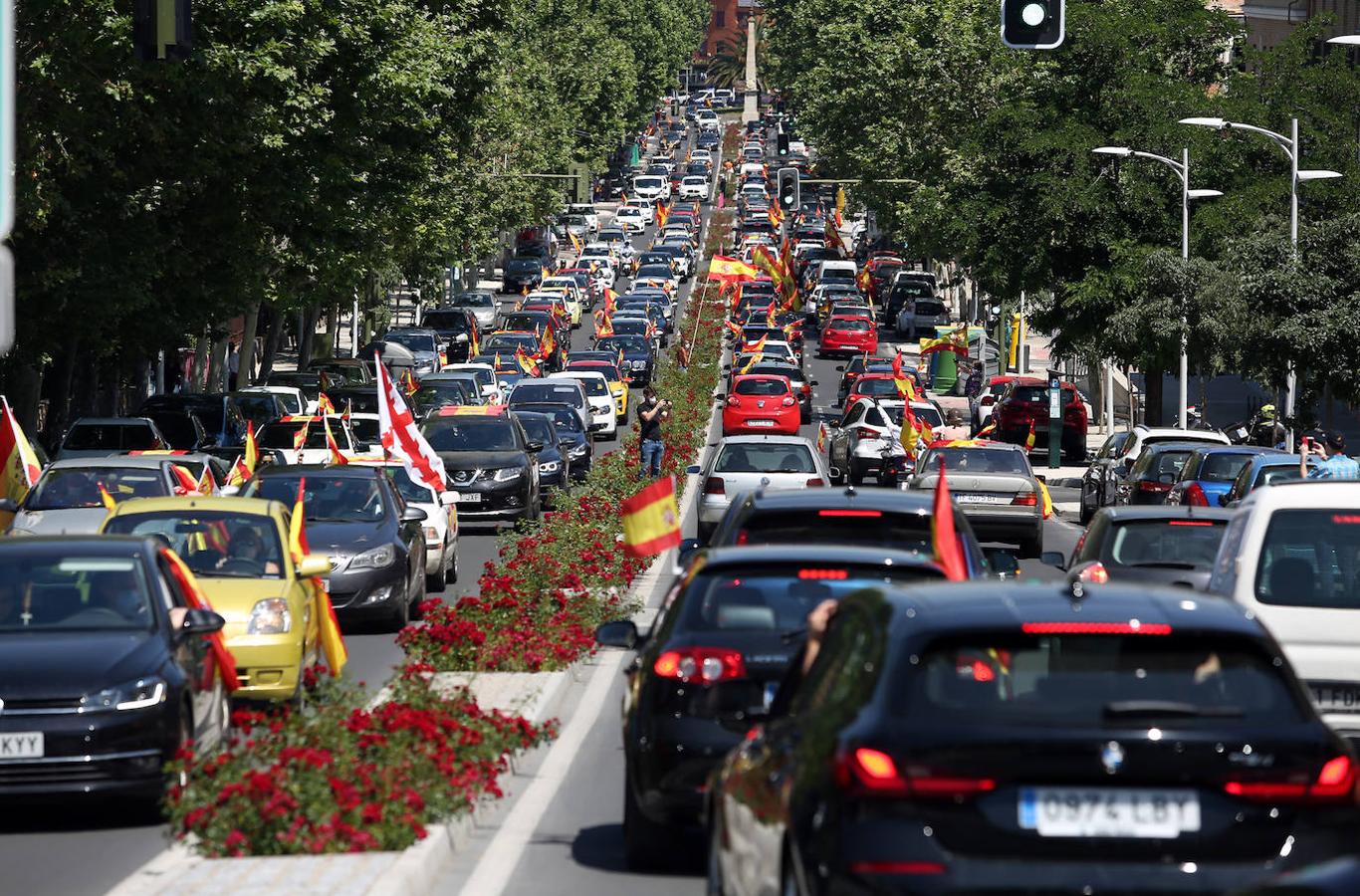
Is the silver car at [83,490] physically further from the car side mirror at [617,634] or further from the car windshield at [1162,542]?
the car side mirror at [617,634]

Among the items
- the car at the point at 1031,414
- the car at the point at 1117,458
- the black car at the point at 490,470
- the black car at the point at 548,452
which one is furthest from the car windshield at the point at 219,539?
the car at the point at 1031,414

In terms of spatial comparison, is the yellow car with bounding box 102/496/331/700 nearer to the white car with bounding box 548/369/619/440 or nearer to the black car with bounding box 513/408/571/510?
the black car with bounding box 513/408/571/510

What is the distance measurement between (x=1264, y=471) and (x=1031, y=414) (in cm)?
2493

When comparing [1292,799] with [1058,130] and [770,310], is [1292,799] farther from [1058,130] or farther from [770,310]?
[770,310]

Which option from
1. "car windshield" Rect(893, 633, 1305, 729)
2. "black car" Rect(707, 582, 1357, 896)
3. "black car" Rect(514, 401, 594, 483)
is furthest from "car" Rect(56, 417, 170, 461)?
"car windshield" Rect(893, 633, 1305, 729)

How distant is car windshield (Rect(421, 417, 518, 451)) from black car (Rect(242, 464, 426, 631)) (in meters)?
10.0

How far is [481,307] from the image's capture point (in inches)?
3615

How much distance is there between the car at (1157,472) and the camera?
32.5 meters

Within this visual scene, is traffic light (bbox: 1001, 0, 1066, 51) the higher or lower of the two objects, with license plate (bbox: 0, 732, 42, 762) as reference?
higher

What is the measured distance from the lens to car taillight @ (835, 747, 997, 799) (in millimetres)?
6371

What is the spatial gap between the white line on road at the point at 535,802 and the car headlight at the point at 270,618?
6.26 feet

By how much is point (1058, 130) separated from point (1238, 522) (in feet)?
130

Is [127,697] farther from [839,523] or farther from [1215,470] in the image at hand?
[1215,470]

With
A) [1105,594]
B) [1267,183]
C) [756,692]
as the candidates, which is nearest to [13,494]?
[756,692]
